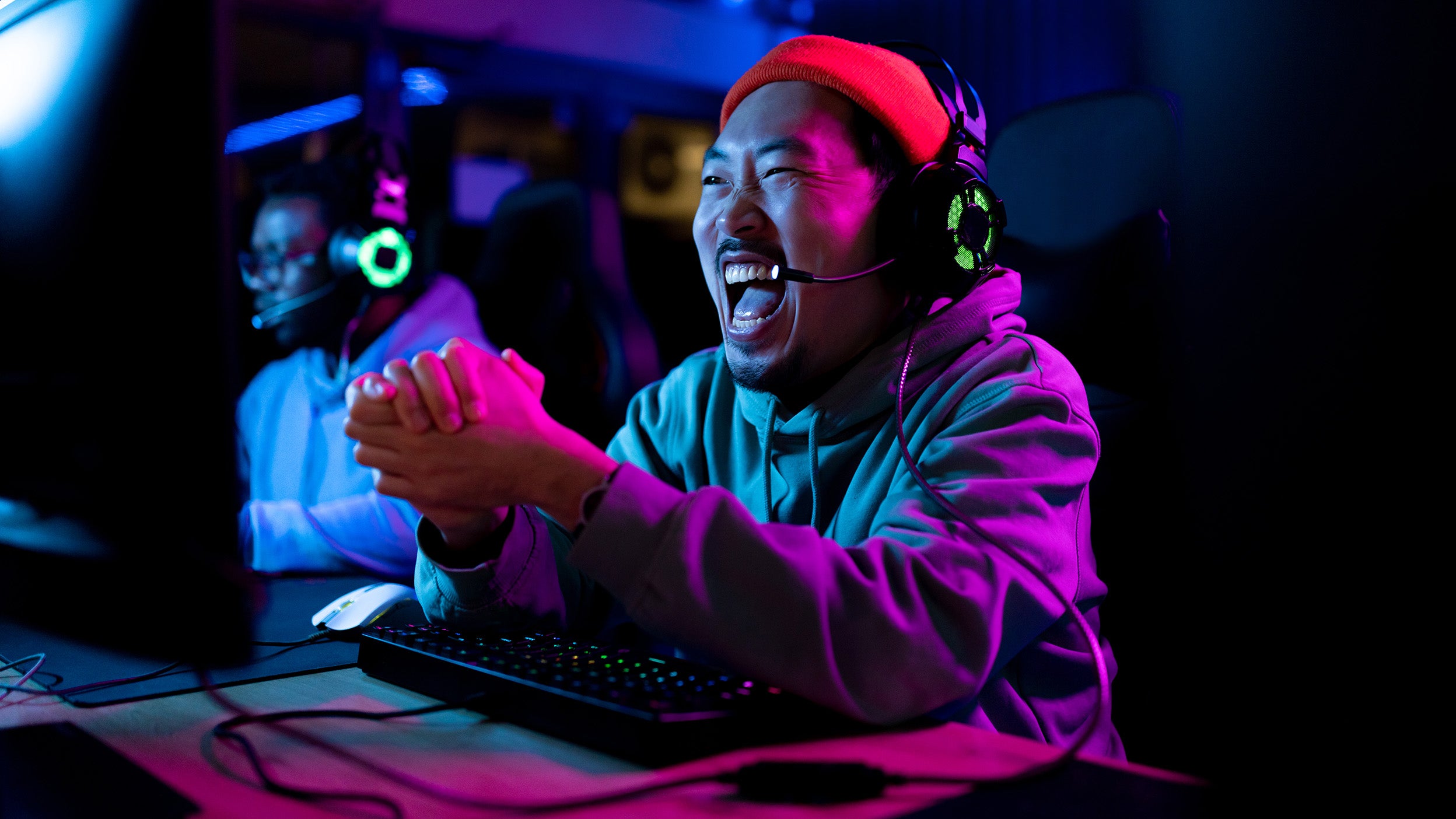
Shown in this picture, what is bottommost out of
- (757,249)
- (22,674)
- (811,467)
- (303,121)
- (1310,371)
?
(22,674)

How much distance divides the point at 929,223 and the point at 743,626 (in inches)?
20.8

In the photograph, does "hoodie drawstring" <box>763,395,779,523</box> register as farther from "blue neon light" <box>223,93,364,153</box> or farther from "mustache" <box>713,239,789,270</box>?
"blue neon light" <box>223,93,364,153</box>

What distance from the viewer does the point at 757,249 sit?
3.74 ft

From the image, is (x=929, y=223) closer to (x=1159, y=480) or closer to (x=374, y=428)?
(x=1159, y=480)

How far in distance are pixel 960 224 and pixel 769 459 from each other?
0.31 meters

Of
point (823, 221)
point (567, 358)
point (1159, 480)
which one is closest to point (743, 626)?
point (823, 221)

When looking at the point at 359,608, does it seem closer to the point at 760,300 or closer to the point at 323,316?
the point at 760,300

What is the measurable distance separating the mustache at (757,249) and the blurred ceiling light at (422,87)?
11.2 feet

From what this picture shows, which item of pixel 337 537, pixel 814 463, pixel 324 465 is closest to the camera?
pixel 814 463

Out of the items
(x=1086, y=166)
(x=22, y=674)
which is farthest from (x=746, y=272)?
(x=22, y=674)

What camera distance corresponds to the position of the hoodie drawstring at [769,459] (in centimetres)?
113

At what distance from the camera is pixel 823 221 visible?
1.10m

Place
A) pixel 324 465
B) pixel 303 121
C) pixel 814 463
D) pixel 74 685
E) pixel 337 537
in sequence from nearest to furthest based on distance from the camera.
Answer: pixel 74 685 < pixel 814 463 < pixel 337 537 < pixel 324 465 < pixel 303 121

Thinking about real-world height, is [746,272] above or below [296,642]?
above
